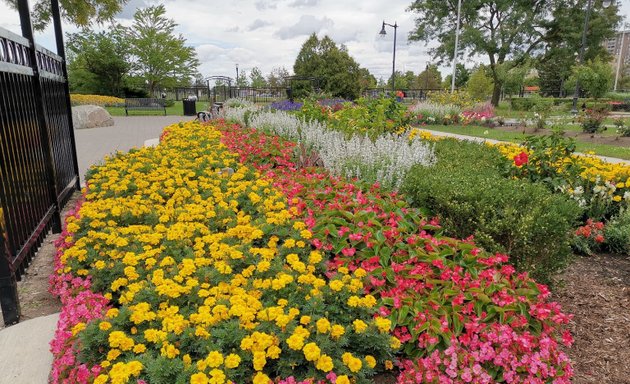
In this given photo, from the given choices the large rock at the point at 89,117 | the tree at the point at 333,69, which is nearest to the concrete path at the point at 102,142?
the large rock at the point at 89,117

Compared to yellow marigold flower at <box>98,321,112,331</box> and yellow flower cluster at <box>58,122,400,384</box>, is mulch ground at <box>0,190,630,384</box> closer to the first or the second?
yellow flower cluster at <box>58,122,400,384</box>

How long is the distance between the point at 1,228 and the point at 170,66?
33.2 m

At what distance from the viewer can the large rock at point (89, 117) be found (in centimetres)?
1548

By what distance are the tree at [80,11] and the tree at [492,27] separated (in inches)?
873

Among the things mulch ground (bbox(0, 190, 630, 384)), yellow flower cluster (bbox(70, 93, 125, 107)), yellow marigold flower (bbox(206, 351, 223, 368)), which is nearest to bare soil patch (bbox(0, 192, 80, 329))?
mulch ground (bbox(0, 190, 630, 384))

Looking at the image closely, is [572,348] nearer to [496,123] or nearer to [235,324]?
[235,324]

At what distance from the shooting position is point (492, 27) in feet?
107

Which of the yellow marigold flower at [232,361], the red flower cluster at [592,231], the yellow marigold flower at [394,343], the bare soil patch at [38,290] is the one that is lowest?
the bare soil patch at [38,290]

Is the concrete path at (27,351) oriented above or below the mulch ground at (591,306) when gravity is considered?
above

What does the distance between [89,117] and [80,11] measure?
10316 mm

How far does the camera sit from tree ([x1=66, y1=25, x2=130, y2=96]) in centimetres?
3091

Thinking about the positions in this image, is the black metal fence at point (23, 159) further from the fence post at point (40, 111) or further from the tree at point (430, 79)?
the tree at point (430, 79)

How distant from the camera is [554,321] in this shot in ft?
7.86

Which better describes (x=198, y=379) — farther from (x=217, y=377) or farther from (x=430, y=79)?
(x=430, y=79)
